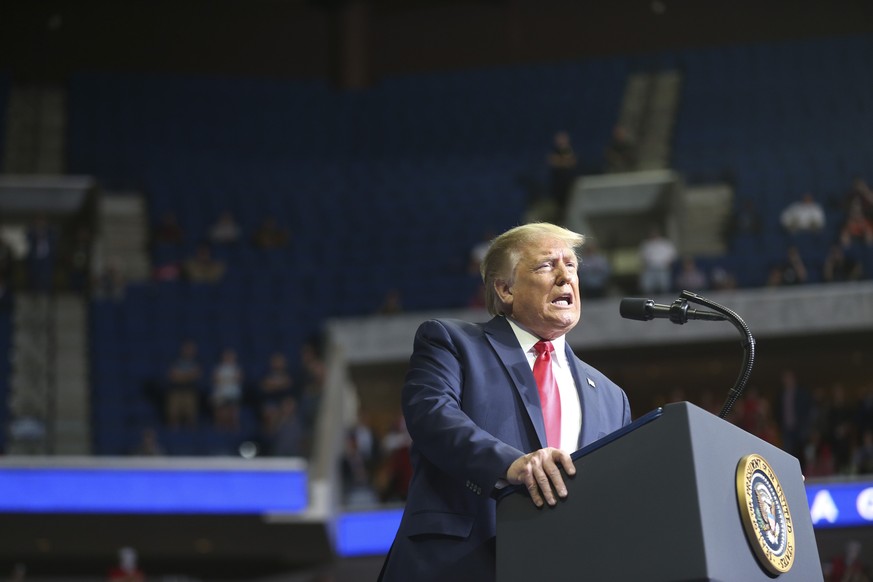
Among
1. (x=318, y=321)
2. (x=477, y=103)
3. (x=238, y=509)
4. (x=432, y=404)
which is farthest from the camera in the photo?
(x=477, y=103)

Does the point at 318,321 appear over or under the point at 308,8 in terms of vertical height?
under

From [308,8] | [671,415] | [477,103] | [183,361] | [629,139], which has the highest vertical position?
[308,8]

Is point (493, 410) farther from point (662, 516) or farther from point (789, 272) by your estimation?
point (789, 272)

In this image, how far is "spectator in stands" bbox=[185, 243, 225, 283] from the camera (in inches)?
488

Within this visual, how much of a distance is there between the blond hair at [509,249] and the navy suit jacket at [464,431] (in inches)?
3.2

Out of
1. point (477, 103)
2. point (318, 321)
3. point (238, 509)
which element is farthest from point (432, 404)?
point (477, 103)

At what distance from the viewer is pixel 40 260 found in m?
11.9

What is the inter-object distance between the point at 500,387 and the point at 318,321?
31.6ft

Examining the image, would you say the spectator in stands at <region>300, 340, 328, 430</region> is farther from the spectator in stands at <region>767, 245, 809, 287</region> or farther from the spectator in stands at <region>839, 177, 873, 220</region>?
the spectator in stands at <region>839, 177, 873, 220</region>

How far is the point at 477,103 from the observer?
15289 millimetres

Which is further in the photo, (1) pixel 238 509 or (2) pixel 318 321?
(2) pixel 318 321

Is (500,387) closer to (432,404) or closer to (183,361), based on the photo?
(432,404)

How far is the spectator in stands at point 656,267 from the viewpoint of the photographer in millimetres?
10578

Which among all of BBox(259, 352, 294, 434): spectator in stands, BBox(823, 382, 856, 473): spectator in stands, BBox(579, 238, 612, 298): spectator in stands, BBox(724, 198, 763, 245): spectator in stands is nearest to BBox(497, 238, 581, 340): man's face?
BBox(823, 382, 856, 473): spectator in stands
